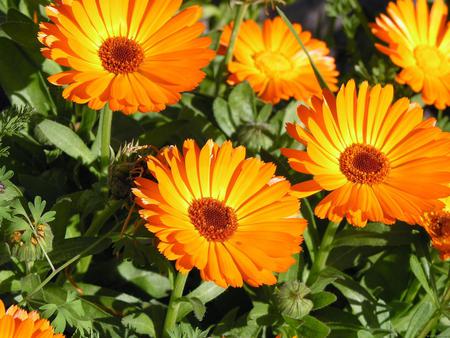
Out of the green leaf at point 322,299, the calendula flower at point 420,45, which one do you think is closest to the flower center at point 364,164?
the green leaf at point 322,299

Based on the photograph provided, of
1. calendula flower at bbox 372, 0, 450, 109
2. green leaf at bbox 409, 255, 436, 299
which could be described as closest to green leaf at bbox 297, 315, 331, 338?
green leaf at bbox 409, 255, 436, 299

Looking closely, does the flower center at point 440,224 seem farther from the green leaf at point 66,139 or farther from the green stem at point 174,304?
the green leaf at point 66,139

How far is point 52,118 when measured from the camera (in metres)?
2.13

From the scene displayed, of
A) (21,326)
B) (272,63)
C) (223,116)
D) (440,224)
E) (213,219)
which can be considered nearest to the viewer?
(21,326)

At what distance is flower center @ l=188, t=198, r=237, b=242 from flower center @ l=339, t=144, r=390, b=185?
32 cm

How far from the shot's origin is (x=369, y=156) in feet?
6.14

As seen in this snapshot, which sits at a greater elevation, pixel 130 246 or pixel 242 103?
pixel 242 103

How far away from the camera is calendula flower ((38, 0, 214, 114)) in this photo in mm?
1649

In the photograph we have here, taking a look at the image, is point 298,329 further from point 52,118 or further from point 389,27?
point 389,27

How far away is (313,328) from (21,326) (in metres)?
0.76

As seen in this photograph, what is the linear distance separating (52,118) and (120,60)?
389mm

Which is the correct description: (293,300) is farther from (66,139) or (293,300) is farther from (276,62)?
(276,62)

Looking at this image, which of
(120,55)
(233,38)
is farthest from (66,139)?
(233,38)

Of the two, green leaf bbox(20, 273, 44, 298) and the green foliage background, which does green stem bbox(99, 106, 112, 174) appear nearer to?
the green foliage background
